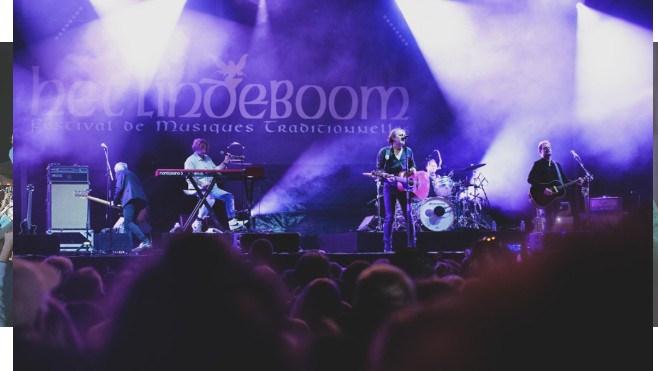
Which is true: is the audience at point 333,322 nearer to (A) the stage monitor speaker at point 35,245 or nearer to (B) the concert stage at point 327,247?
(B) the concert stage at point 327,247

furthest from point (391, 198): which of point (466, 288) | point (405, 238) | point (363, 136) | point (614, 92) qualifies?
point (466, 288)

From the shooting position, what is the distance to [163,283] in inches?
116

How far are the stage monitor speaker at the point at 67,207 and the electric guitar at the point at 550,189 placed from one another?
6.34 metres

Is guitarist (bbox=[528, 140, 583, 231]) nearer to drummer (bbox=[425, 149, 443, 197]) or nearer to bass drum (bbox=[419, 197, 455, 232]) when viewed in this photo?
bass drum (bbox=[419, 197, 455, 232])

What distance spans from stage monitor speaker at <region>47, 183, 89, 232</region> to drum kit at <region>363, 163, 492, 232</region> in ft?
14.0

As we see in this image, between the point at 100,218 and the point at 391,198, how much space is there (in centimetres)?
489

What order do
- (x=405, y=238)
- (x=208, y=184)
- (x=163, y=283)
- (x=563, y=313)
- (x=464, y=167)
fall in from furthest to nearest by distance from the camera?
(x=464, y=167) < (x=208, y=184) < (x=405, y=238) < (x=563, y=313) < (x=163, y=283)

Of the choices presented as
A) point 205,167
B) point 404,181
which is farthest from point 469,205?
point 205,167

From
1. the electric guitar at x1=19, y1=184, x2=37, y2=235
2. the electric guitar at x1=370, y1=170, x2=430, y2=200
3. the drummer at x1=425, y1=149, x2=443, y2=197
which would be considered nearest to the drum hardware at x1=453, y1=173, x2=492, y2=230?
the drummer at x1=425, y1=149, x2=443, y2=197

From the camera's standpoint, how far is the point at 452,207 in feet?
37.9

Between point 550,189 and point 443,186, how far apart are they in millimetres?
1839

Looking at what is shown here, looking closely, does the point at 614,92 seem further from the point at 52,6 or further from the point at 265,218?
the point at 52,6

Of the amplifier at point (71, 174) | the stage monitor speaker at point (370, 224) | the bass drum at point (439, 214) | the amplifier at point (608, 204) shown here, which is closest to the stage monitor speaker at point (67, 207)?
the amplifier at point (71, 174)

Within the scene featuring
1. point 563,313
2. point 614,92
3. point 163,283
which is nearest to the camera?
point 163,283
